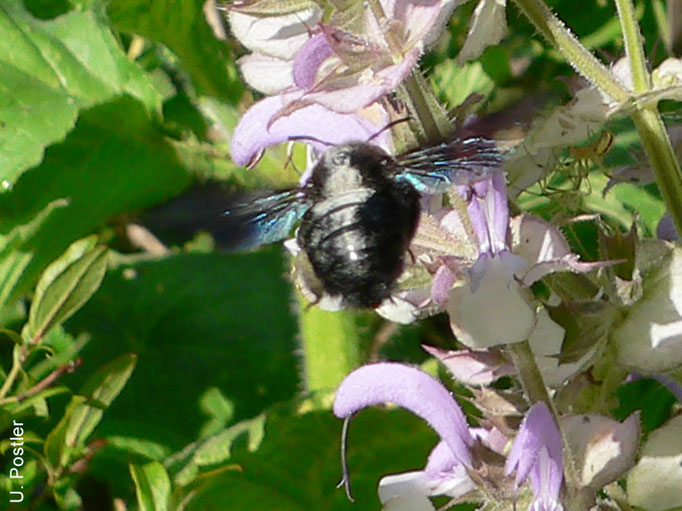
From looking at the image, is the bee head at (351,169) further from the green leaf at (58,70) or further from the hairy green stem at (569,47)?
the green leaf at (58,70)

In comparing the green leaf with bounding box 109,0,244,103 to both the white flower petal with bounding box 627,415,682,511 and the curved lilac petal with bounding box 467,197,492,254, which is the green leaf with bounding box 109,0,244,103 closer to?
the curved lilac petal with bounding box 467,197,492,254

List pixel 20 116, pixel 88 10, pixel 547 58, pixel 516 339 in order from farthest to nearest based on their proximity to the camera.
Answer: pixel 547 58 < pixel 88 10 < pixel 20 116 < pixel 516 339

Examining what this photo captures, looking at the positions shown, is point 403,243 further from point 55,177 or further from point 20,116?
point 55,177

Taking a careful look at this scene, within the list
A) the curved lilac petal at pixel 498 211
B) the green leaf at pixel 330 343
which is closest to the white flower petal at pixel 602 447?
the curved lilac petal at pixel 498 211

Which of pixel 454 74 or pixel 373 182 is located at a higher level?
pixel 373 182

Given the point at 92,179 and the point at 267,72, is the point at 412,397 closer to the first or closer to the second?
the point at 267,72

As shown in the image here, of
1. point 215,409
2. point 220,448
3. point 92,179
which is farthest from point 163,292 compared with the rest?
point 220,448

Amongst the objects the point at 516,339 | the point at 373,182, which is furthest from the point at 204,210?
the point at 516,339
